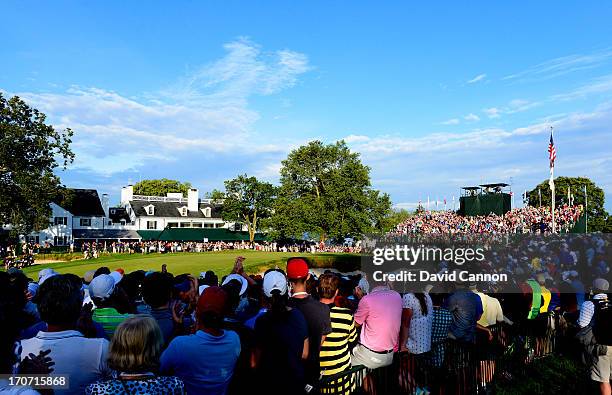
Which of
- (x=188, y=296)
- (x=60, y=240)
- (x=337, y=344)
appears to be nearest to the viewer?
(x=337, y=344)

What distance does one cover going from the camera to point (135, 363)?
3188mm

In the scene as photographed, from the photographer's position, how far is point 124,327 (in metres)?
3.25

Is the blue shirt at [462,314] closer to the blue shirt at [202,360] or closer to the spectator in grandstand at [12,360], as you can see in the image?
the blue shirt at [202,360]

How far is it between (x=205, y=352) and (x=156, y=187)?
362ft

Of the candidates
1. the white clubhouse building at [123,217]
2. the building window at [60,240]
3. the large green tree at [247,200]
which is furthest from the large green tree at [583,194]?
the building window at [60,240]

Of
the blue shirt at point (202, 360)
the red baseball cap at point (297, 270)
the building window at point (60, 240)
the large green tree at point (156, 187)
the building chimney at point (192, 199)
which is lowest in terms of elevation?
the building window at point (60, 240)

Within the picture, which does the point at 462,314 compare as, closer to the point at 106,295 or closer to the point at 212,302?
the point at 212,302

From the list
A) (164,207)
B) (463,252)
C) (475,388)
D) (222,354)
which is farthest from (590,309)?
(164,207)

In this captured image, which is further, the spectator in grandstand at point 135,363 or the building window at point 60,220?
the building window at point 60,220

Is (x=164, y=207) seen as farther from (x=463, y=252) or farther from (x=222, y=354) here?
(x=222, y=354)

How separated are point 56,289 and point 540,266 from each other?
50.8 feet

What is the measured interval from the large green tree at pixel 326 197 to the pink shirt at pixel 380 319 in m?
50.9

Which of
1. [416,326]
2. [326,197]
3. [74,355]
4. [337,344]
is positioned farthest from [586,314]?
[326,197]

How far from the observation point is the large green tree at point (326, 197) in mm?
57906
